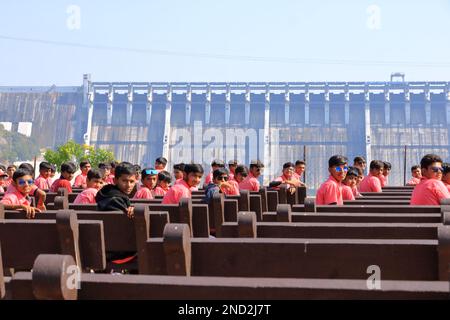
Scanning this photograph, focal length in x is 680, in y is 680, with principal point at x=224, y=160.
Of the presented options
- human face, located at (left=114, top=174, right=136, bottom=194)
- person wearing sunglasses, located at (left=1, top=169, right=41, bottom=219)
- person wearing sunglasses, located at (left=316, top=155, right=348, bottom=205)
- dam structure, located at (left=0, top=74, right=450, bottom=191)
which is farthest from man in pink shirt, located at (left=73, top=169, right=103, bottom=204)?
dam structure, located at (left=0, top=74, right=450, bottom=191)

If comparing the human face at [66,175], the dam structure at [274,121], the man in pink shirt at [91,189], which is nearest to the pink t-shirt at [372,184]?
the human face at [66,175]

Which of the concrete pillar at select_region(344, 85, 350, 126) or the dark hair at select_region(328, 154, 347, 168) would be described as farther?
the concrete pillar at select_region(344, 85, 350, 126)

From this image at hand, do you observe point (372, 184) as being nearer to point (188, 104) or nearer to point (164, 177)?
point (164, 177)

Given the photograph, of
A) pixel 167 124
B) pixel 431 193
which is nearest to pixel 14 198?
pixel 431 193

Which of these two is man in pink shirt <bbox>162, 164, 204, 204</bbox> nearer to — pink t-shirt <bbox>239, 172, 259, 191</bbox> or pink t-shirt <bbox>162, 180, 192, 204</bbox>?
pink t-shirt <bbox>162, 180, 192, 204</bbox>

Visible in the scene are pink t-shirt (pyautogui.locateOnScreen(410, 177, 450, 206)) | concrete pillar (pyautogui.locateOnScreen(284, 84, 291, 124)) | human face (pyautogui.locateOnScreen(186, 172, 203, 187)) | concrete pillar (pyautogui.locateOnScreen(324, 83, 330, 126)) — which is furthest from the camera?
concrete pillar (pyautogui.locateOnScreen(284, 84, 291, 124))

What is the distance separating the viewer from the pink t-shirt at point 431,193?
6473 mm

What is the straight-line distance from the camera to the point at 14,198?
6.04 metres

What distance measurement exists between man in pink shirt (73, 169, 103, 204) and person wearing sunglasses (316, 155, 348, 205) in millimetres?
2281

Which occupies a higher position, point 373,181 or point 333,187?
point 373,181

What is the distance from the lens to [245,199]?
7.17 m

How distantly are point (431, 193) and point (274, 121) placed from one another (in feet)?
305

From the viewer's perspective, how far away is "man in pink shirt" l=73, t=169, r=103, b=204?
691cm
